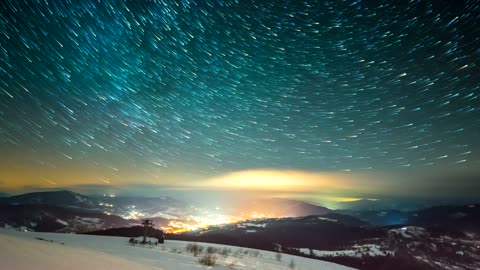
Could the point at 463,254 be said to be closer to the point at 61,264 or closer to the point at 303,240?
the point at 303,240

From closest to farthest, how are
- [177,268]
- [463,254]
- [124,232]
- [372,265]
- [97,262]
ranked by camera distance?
[97,262], [177,268], [124,232], [372,265], [463,254]

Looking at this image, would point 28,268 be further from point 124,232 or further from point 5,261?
point 124,232

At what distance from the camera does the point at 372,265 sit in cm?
11000

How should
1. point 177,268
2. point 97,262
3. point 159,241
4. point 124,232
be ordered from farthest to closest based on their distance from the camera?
1. point 124,232
2. point 159,241
3. point 177,268
4. point 97,262

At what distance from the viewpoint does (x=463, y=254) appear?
570ft

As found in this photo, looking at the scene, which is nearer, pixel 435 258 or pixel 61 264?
pixel 61 264

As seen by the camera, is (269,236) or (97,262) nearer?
(97,262)

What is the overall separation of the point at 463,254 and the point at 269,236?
371 ft

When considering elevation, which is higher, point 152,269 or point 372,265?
point 152,269

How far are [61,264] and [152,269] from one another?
7.65 ft

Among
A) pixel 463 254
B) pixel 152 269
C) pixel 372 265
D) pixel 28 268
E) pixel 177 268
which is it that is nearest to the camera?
pixel 28 268

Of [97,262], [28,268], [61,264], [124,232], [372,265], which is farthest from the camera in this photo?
[372,265]

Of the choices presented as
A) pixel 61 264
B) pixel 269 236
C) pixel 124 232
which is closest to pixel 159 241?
pixel 124 232

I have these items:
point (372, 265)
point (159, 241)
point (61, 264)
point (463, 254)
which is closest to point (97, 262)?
point (61, 264)
